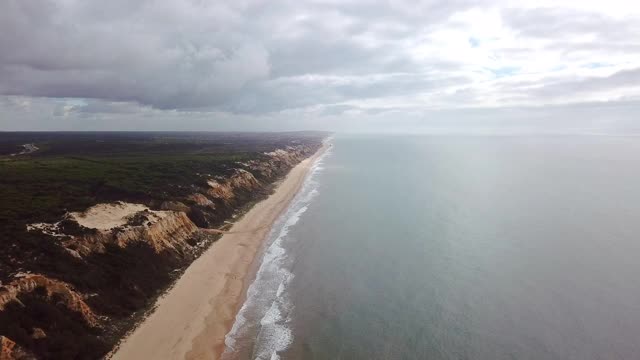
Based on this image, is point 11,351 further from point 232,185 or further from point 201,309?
point 232,185

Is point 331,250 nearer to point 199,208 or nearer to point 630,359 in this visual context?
point 199,208

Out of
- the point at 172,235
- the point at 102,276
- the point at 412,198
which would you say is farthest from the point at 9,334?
the point at 412,198

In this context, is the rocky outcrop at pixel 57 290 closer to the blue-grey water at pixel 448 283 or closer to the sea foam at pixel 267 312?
the sea foam at pixel 267 312

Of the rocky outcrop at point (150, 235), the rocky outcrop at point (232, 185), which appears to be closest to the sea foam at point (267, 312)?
the rocky outcrop at point (150, 235)

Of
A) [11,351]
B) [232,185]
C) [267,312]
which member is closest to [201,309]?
[267,312]

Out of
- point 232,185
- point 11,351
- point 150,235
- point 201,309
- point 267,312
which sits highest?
point 150,235

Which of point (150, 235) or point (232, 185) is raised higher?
point (150, 235)

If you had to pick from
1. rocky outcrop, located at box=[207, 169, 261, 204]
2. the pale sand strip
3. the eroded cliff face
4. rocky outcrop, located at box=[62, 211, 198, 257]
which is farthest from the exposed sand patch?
rocky outcrop, located at box=[207, 169, 261, 204]
